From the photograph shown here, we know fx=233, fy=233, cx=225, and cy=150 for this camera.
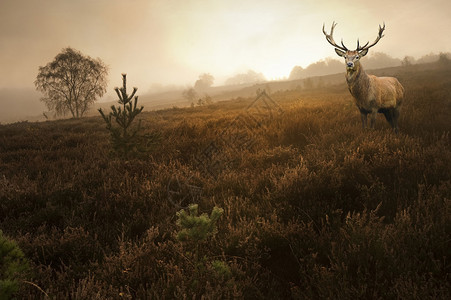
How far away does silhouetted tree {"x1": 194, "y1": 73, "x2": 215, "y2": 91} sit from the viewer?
178 meters

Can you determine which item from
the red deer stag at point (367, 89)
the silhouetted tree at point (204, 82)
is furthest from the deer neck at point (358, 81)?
the silhouetted tree at point (204, 82)

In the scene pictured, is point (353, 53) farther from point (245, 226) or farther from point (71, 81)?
point (71, 81)

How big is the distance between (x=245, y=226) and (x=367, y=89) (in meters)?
5.20

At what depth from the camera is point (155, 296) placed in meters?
1.77

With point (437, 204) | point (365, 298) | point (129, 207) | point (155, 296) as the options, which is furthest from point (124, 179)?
point (437, 204)

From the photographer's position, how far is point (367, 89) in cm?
581

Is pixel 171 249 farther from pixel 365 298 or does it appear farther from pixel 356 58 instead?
pixel 356 58

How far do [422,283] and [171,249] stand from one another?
6.87 ft

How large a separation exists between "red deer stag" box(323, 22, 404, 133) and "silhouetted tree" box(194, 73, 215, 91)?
17902cm

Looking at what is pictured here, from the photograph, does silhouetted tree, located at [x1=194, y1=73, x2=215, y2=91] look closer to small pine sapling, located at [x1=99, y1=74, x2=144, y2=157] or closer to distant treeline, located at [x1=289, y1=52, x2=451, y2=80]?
distant treeline, located at [x1=289, y1=52, x2=451, y2=80]

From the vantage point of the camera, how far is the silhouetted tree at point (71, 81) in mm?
41594

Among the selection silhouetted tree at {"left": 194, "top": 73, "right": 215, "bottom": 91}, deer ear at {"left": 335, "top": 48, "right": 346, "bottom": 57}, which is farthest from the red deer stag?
silhouetted tree at {"left": 194, "top": 73, "right": 215, "bottom": 91}

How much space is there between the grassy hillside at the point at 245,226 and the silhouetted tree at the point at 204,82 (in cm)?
17958

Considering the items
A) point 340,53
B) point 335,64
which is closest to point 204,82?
point 335,64
